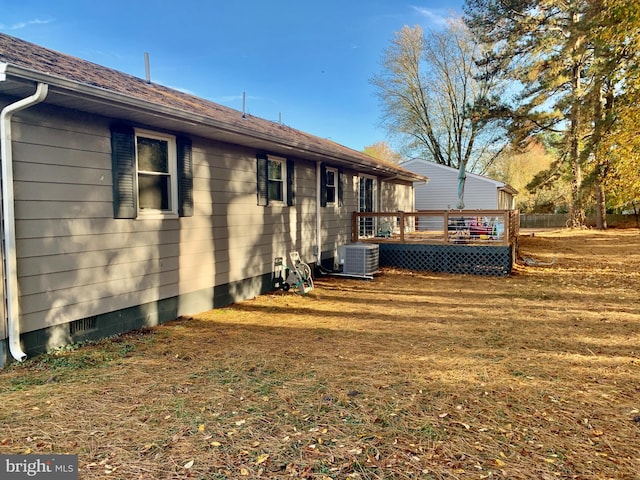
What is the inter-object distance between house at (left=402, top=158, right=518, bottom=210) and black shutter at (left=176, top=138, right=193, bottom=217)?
50.9ft

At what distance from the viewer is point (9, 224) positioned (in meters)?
3.68

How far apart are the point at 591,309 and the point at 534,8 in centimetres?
1746

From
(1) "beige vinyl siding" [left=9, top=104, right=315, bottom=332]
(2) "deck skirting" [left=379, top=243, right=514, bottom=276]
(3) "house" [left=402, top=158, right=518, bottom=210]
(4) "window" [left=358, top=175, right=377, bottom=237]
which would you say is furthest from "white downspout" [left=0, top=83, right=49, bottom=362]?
(3) "house" [left=402, top=158, right=518, bottom=210]

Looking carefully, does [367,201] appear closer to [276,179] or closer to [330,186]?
[330,186]

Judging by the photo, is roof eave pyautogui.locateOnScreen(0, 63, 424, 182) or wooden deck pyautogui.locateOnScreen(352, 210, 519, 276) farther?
wooden deck pyautogui.locateOnScreen(352, 210, 519, 276)

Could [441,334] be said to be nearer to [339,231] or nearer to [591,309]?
[591,309]

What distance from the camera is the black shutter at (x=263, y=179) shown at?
7.26 m

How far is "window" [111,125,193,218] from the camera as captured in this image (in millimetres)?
4781

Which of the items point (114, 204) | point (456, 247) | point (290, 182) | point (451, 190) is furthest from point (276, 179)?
point (451, 190)

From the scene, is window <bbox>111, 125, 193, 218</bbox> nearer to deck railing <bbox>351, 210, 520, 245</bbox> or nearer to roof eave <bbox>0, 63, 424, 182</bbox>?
roof eave <bbox>0, 63, 424, 182</bbox>

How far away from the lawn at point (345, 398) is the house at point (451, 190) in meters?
14.5

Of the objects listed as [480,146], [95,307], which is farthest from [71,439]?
[480,146]

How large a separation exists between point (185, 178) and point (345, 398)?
385 cm

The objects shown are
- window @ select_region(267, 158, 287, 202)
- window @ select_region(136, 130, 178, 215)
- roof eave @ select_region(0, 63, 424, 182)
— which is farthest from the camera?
window @ select_region(267, 158, 287, 202)
